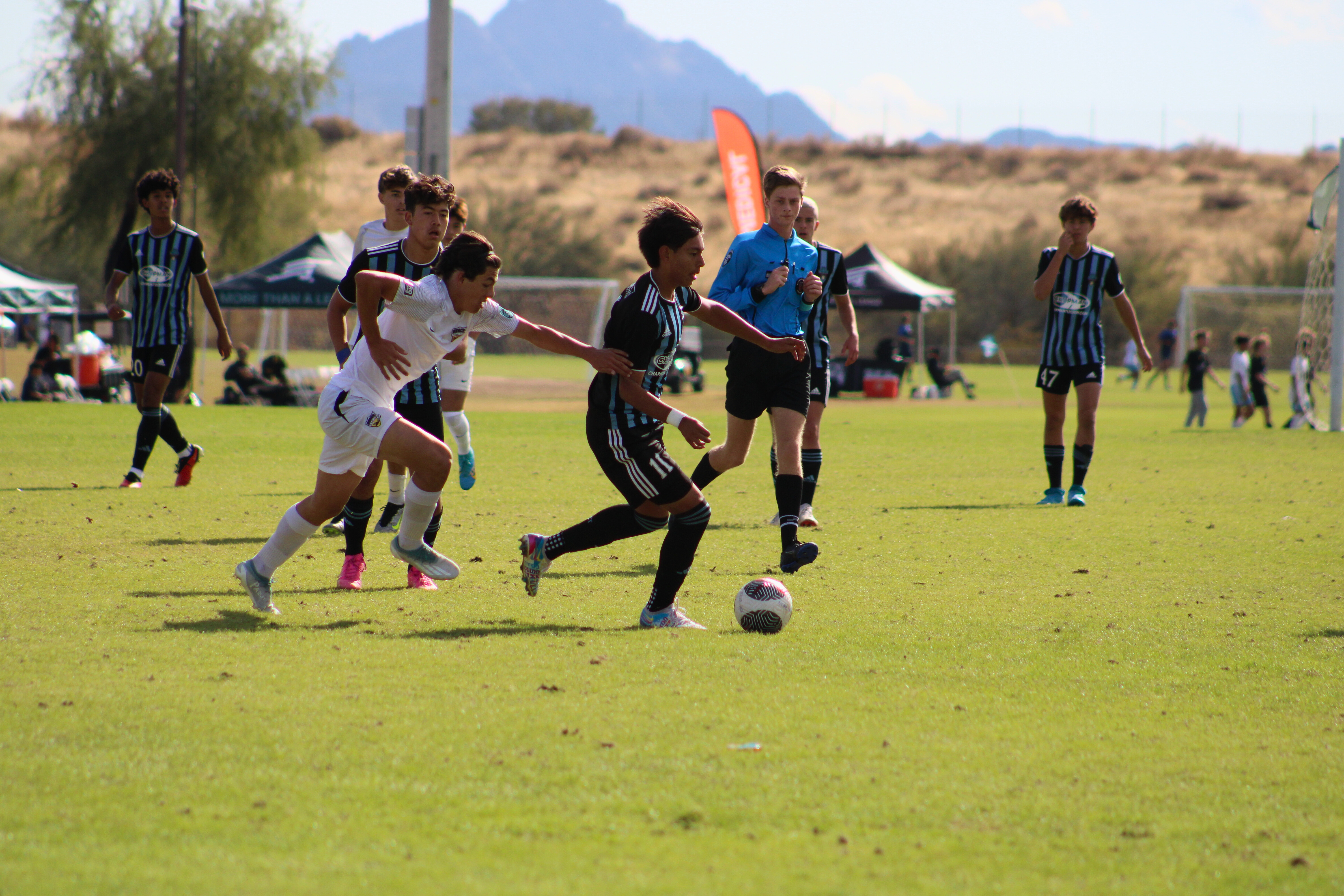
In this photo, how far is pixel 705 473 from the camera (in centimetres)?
706

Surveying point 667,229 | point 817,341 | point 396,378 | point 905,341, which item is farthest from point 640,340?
point 905,341

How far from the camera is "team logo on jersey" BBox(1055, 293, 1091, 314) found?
9469 mm

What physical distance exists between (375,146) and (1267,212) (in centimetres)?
5913

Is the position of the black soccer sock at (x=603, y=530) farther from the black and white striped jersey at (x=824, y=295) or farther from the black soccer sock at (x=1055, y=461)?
the black soccer sock at (x=1055, y=461)

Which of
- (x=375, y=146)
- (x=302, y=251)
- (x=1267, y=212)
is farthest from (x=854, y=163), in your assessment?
(x=302, y=251)

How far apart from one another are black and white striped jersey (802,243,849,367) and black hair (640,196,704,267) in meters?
2.59

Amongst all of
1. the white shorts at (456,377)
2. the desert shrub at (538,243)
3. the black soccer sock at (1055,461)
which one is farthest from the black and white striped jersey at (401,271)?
→ the desert shrub at (538,243)

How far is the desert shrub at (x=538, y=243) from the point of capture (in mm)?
56906

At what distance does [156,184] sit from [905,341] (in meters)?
22.8

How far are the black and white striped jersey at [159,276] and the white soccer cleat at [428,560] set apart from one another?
479 centimetres

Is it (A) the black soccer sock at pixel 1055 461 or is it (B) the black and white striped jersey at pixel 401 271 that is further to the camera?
(A) the black soccer sock at pixel 1055 461

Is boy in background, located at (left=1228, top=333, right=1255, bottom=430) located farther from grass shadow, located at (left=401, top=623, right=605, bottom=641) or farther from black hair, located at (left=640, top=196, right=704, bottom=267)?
grass shadow, located at (left=401, top=623, right=605, bottom=641)

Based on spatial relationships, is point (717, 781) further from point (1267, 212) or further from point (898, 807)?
point (1267, 212)

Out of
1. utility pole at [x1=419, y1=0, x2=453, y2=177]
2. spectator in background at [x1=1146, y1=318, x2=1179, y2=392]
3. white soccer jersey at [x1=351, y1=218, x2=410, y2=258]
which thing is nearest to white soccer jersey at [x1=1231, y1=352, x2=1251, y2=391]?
spectator in background at [x1=1146, y1=318, x2=1179, y2=392]
